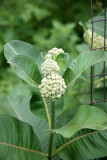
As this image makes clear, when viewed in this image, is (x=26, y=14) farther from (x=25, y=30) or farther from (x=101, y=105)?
(x=101, y=105)

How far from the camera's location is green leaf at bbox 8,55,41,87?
937mm

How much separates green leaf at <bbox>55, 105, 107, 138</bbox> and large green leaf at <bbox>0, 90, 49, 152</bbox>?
10.9 inches

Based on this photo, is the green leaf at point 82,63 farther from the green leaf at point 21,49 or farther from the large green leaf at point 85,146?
the large green leaf at point 85,146

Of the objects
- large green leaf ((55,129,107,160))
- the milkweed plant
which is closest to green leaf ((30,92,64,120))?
the milkweed plant

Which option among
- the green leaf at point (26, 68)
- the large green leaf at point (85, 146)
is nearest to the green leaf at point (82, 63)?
the green leaf at point (26, 68)

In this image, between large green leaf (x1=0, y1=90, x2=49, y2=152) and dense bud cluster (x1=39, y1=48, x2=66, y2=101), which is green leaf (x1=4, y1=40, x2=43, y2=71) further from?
large green leaf (x1=0, y1=90, x2=49, y2=152)

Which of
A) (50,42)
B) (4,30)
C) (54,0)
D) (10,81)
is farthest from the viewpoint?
(54,0)

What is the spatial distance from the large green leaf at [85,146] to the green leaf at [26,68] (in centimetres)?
32

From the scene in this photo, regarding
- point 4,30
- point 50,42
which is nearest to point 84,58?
point 50,42

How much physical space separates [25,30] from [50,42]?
0.46 metres

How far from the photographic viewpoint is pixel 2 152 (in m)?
1.01

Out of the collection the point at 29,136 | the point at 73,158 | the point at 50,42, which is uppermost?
the point at 50,42

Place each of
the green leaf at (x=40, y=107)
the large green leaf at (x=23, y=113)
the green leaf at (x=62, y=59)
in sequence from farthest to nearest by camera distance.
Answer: the large green leaf at (x=23, y=113), the green leaf at (x=40, y=107), the green leaf at (x=62, y=59)

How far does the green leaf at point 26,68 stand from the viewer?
94 centimetres
